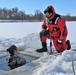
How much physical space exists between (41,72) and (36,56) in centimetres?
203

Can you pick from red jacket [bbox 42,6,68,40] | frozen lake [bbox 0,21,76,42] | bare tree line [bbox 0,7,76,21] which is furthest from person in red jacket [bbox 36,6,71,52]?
bare tree line [bbox 0,7,76,21]

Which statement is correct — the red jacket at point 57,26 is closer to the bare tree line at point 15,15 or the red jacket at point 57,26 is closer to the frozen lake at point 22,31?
the frozen lake at point 22,31

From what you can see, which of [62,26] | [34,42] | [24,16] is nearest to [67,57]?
[62,26]

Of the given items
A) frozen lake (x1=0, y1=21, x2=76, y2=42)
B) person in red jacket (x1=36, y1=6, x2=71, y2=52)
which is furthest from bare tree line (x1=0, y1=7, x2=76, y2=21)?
person in red jacket (x1=36, y1=6, x2=71, y2=52)

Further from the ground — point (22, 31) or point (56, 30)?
point (56, 30)

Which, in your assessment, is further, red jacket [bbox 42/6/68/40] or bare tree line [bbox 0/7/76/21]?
bare tree line [bbox 0/7/76/21]

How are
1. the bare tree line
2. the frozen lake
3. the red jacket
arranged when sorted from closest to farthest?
the red jacket < the frozen lake < the bare tree line

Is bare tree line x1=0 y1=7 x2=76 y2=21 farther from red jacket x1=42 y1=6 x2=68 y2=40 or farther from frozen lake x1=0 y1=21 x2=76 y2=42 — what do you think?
red jacket x1=42 y1=6 x2=68 y2=40

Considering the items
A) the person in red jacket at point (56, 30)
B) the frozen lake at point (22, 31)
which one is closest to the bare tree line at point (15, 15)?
the frozen lake at point (22, 31)

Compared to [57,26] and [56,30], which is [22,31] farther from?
[57,26]

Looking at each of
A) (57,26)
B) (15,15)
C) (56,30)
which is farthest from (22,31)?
(15,15)

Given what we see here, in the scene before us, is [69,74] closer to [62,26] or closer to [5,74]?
[5,74]

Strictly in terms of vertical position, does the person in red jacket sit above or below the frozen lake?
above

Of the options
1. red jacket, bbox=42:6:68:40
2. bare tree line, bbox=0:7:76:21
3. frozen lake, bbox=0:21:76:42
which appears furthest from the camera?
bare tree line, bbox=0:7:76:21
